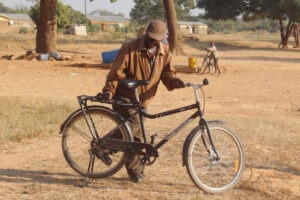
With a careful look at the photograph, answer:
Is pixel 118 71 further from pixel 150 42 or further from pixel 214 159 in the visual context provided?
pixel 214 159

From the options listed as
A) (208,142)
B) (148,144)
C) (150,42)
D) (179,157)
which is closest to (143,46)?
(150,42)

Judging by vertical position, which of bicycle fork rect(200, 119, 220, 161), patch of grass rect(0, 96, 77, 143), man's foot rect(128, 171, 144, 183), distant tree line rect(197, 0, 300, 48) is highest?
distant tree line rect(197, 0, 300, 48)

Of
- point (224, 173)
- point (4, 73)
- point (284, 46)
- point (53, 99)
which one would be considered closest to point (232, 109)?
point (53, 99)

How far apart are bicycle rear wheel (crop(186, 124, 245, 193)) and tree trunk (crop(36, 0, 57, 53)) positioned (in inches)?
A: 752

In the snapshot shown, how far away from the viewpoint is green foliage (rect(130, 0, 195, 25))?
97.8m

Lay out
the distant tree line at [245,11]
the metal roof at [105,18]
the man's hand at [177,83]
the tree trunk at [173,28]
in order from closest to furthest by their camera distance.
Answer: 1. the man's hand at [177,83]
2. the tree trunk at [173,28]
3. the distant tree line at [245,11]
4. the metal roof at [105,18]

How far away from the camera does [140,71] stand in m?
4.98

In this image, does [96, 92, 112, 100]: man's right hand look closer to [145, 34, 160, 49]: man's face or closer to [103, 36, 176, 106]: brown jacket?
[103, 36, 176, 106]: brown jacket

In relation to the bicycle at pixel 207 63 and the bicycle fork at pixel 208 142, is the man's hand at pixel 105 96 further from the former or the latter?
the bicycle at pixel 207 63

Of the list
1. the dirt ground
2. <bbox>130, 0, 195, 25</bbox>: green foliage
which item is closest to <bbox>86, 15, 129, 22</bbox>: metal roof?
<bbox>130, 0, 195, 25</bbox>: green foliage

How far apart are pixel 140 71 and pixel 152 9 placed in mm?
95182

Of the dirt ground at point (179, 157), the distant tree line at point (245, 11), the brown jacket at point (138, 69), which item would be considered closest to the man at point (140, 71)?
the brown jacket at point (138, 69)

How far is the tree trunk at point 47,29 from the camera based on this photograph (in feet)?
75.5

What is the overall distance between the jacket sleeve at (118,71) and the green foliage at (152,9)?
91984 mm
